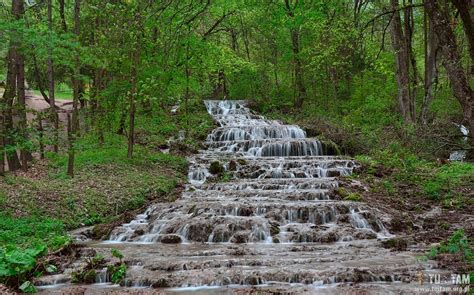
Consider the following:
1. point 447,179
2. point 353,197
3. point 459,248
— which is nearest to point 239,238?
point 353,197

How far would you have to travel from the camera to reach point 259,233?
10.0 meters

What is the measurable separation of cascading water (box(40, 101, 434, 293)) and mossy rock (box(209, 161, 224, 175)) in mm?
74

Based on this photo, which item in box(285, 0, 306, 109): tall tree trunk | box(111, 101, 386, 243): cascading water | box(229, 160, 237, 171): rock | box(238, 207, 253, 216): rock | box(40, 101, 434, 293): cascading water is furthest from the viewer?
box(285, 0, 306, 109): tall tree trunk

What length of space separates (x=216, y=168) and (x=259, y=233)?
25.8 feet

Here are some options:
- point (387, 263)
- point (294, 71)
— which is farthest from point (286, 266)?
point (294, 71)

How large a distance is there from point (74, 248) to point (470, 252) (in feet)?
23.7

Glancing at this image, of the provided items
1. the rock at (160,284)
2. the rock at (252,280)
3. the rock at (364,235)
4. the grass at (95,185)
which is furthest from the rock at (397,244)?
the grass at (95,185)

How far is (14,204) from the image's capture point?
1116cm

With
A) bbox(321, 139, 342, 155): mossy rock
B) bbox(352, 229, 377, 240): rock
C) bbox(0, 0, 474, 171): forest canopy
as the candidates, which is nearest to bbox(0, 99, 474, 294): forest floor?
bbox(352, 229, 377, 240): rock

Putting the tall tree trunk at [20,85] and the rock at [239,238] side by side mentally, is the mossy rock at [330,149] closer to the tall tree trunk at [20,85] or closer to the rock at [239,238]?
the rock at [239,238]

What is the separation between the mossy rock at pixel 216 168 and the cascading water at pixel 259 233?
74 millimetres

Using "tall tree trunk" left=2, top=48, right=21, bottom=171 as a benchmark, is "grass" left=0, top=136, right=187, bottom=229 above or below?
below

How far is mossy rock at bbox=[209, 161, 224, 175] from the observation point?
17.7 m

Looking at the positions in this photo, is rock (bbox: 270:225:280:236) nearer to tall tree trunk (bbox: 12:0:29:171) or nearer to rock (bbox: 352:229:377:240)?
rock (bbox: 352:229:377:240)
